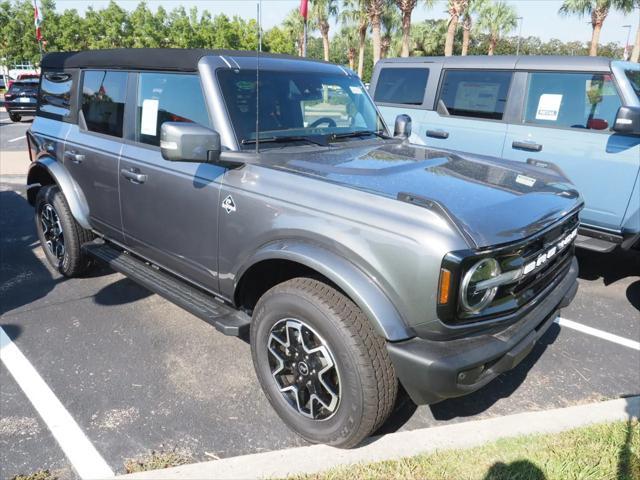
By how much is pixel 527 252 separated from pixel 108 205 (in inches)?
119

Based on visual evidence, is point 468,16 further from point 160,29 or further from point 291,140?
point 291,140

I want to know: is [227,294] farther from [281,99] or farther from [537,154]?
[537,154]

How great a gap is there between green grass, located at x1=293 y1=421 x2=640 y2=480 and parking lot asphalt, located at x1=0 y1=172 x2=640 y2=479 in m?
0.37

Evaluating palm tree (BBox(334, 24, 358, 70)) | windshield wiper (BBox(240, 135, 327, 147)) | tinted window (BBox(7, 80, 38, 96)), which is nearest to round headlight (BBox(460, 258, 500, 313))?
windshield wiper (BBox(240, 135, 327, 147))

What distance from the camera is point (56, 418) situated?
289 centimetres

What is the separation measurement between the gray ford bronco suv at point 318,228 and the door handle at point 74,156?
2 cm

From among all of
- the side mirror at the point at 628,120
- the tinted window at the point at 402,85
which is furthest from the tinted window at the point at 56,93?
the side mirror at the point at 628,120

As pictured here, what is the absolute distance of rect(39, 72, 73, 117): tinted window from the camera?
4.51m

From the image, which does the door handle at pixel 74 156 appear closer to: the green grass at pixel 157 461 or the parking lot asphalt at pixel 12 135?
the green grass at pixel 157 461

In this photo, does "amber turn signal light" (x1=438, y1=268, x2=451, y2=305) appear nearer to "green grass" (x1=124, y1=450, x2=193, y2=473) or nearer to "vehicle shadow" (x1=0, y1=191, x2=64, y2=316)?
"green grass" (x1=124, y1=450, x2=193, y2=473)

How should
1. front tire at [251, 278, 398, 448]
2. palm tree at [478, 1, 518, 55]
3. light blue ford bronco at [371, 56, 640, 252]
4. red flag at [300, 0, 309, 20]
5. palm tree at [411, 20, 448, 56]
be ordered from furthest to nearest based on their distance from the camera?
palm tree at [411, 20, 448, 56] < palm tree at [478, 1, 518, 55] < light blue ford bronco at [371, 56, 640, 252] < red flag at [300, 0, 309, 20] < front tire at [251, 278, 398, 448]

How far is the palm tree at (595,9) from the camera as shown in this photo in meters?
25.1

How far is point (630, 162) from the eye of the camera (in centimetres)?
486

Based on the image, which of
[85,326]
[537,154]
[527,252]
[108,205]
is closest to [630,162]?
[537,154]
